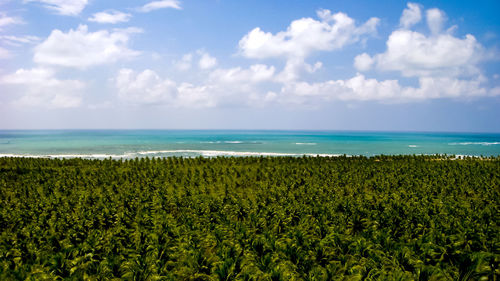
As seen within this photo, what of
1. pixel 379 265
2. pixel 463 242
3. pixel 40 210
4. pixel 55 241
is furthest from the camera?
pixel 40 210

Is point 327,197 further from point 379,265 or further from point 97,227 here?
point 97,227

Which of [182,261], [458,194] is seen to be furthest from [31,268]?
[458,194]

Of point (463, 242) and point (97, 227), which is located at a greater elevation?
point (463, 242)

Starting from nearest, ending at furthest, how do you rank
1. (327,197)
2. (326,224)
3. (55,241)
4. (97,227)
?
(55,241) → (326,224) → (97,227) → (327,197)

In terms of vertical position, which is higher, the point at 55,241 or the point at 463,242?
the point at 463,242

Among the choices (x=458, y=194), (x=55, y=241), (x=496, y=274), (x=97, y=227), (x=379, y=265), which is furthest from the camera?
(x=458, y=194)

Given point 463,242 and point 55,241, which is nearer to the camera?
point 463,242

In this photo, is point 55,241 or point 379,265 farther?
point 55,241

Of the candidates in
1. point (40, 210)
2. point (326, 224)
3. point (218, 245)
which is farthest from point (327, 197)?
point (40, 210)

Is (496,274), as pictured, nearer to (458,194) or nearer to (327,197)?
(327,197)
